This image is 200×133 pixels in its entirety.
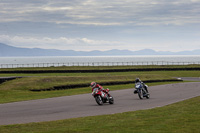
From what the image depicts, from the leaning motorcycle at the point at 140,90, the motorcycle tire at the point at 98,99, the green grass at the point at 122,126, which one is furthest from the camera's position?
the leaning motorcycle at the point at 140,90

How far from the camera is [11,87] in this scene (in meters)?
40.6

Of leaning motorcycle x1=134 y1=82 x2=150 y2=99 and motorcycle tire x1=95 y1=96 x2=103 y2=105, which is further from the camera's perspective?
leaning motorcycle x1=134 y1=82 x2=150 y2=99

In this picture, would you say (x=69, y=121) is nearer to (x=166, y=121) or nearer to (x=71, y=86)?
(x=166, y=121)

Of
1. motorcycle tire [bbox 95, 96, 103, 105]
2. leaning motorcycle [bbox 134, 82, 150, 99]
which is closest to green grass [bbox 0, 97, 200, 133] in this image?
motorcycle tire [bbox 95, 96, 103, 105]

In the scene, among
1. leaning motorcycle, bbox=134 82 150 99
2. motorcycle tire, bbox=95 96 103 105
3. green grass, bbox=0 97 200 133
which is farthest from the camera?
leaning motorcycle, bbox=134 82 150 99

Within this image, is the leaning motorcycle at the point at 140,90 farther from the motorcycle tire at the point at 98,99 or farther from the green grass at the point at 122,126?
the green grass at the point at 122,126

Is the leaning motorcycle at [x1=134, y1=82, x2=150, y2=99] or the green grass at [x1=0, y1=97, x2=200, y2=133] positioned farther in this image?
the leaning motorcycle at [x1=134, y1=82, x2=150, y2=99]

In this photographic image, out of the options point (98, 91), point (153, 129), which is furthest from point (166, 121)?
point (98, 91)

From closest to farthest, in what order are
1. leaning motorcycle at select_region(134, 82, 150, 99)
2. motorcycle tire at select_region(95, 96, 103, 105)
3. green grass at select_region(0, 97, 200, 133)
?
green grass at select_region(0, 97, 200, 133)
motorcycle tire at select_region(95, 96, 103, 105)
leaning motorcycle at select_region(134, 82, 150, 99)

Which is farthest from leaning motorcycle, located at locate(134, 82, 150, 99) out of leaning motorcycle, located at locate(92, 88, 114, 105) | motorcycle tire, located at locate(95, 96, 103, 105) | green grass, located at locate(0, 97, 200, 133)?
green grass, located at locate(0, 97, 200, 133)

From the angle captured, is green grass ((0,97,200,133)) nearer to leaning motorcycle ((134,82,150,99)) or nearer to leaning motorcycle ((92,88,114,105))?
leaning motorcycle ((92,88,114,105))

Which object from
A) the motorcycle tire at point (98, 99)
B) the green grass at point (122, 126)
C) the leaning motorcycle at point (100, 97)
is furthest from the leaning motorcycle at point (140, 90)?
the green grass at point (122, 126)

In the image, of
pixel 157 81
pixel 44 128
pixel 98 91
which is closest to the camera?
pixel 44 128

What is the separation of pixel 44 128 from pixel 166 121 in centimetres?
450
